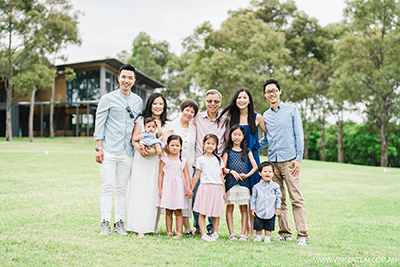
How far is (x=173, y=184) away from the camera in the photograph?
5.25m

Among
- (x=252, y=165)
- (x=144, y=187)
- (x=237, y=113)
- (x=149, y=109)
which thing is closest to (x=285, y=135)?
(x=252, y=165)

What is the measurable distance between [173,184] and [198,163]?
1.52 feet

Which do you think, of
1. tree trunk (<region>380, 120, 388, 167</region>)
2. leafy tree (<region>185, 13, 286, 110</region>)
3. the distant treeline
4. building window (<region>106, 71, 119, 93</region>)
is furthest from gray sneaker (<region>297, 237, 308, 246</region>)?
the distant treeline

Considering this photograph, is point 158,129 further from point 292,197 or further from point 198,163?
point 292,197

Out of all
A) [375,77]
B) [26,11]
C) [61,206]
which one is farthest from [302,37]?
[61,206]

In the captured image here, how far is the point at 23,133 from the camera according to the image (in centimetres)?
3834

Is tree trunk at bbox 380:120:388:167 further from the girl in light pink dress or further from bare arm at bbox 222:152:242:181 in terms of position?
the girl in light pink dress

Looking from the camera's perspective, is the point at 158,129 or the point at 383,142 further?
the point at 383,142

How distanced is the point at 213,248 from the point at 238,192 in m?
1.01

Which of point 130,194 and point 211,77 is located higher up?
point 211,77

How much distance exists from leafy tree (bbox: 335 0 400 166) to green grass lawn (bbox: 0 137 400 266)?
702 inches

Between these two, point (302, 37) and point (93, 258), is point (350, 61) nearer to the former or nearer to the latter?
point (302, 37)

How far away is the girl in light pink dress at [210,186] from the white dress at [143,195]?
2.11ft

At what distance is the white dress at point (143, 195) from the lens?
17.4 ft
